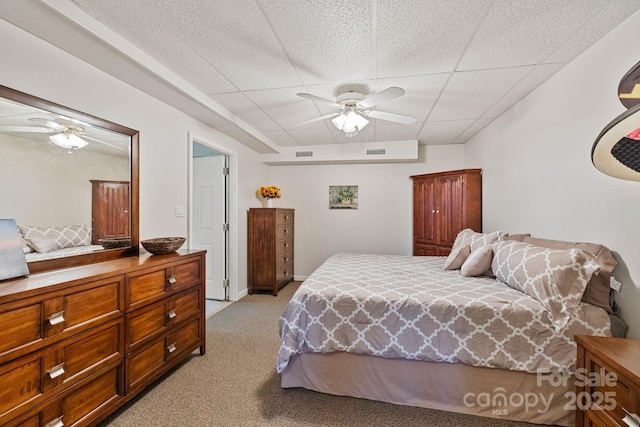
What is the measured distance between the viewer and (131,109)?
7.15ft

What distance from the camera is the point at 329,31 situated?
1.67m

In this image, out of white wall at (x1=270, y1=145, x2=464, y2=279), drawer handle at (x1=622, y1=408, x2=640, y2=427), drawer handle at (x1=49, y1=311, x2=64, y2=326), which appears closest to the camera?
drawer handle at (x1=622, y1=408, x2=640, y2=427)

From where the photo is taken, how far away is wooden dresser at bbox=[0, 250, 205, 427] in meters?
1.16

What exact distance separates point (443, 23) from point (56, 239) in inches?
109

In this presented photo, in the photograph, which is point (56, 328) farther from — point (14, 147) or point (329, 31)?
point (329, 31)

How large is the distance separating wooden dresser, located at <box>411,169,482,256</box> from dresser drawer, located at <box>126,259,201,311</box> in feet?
10.7

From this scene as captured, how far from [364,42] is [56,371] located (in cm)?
255

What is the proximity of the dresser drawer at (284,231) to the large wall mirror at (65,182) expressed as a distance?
2.25 meters

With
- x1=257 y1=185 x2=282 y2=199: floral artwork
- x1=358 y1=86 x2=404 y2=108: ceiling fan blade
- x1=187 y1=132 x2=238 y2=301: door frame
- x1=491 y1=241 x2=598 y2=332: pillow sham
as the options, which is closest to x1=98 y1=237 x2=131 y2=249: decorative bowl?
x1=187 y1=132 x2=238 y2=301: door frame

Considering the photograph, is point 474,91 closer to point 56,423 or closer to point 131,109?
point 131,109

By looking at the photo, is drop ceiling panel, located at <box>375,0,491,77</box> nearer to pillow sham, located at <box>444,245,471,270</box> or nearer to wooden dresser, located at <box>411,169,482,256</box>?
pillow sham, located at <box>444,245,471,270</box>

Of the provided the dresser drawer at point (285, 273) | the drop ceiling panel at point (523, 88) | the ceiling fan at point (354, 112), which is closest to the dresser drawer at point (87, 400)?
the ceiling fan at point (354, 112)

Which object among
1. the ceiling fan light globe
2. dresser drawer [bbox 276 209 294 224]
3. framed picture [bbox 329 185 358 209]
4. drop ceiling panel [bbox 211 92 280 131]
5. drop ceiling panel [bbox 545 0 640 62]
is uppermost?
drop ceiling panel [bbox 211 92 280 131]

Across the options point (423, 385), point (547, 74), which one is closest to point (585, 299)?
point (423, 385)
